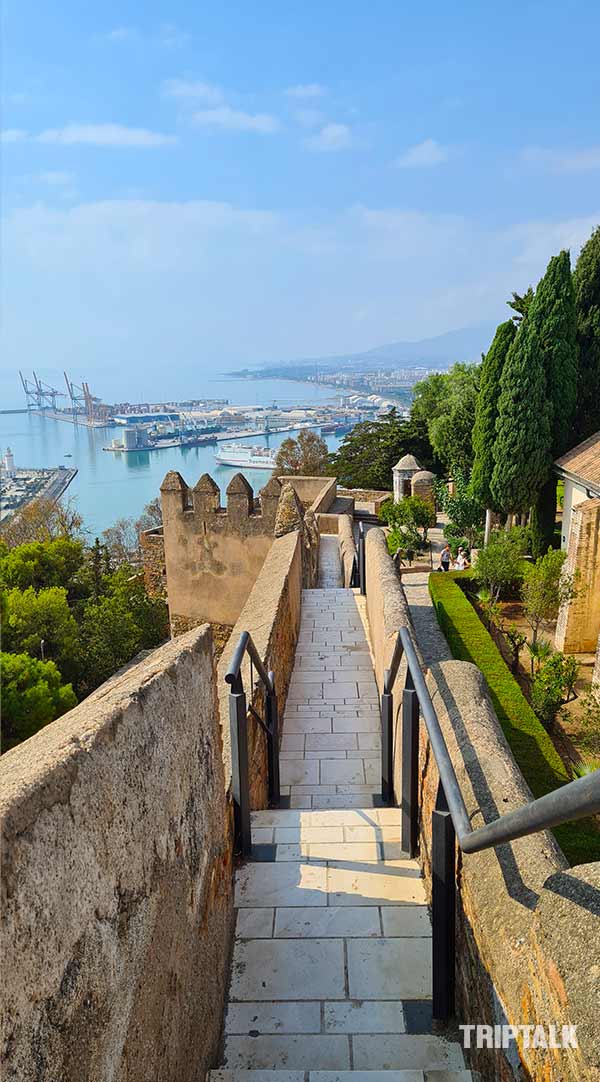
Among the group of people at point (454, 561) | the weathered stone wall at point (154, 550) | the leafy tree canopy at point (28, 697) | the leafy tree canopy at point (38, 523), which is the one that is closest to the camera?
the leafy tree canopy at point (28, 697)

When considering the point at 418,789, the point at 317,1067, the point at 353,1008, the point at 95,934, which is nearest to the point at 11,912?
the point at 95,934

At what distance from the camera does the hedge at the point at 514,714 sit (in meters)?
7.54

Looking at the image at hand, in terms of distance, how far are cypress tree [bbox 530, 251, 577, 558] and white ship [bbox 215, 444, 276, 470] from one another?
220 feet

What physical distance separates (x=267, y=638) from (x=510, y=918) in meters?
3.81

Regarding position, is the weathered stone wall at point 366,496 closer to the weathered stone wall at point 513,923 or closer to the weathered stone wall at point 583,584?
the weathered stone wall at point 583,584

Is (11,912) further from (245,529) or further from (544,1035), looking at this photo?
(245,529)

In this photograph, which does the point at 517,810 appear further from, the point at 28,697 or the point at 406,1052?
the point at 28,697

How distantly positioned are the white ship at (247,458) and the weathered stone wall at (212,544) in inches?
2784

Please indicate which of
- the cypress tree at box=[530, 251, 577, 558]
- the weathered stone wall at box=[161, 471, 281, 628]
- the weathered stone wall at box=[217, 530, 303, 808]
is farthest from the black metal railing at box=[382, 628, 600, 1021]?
the cypress tree at box=[530, 251, 577, 558]

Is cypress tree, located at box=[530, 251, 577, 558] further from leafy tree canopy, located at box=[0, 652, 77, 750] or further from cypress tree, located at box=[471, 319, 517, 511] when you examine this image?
leafy tree canopy, located at box=[0, 652, 77, 750]

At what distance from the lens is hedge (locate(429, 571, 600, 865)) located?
24.7ft

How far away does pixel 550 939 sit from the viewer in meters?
1.61

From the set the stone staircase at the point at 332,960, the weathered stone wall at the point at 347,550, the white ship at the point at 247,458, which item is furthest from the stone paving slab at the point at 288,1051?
the white ship at the point at 247,458

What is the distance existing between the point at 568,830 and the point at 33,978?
7593mm
